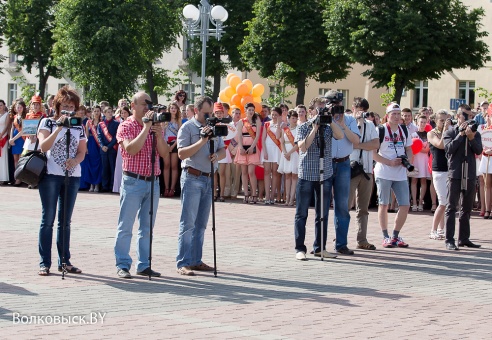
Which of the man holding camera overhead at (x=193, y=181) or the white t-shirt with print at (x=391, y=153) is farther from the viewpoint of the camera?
the white t-shirt with print at (x=391, y=153)

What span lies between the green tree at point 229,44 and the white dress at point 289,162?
38011 mm

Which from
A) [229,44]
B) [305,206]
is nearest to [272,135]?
[305,206]

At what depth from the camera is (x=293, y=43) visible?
52750 mm

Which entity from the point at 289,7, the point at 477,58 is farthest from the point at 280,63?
the point at 477,58

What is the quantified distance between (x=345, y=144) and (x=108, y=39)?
38366mm

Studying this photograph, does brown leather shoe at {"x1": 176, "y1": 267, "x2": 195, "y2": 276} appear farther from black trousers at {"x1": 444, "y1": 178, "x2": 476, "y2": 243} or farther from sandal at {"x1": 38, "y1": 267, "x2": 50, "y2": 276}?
black trousers at {"x1": 444, "y1": 178, "x2": 476, "y2": 243}

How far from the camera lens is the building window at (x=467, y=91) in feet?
184

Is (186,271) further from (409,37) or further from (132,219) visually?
(409,37)

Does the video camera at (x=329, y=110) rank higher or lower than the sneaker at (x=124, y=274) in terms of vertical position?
higher

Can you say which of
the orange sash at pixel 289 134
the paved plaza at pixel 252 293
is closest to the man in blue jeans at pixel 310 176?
the paved plaza at pixel 252 293

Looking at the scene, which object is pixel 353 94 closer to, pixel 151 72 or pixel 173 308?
pixel 151 72

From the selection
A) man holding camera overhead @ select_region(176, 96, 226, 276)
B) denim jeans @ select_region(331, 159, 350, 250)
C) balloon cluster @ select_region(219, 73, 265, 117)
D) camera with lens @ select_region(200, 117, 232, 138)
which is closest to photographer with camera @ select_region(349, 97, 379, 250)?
denim jeans @ select_region(331, 159, 350, 250)

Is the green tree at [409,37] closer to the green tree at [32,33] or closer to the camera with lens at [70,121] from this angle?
the green tree at [32,33]

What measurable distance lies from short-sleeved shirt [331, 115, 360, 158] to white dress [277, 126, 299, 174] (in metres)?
6.82
